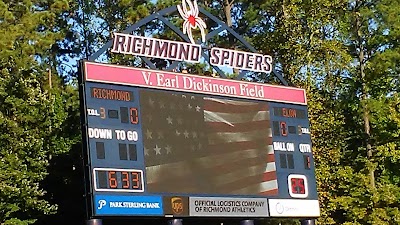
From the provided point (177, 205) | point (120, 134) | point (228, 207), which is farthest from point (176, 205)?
point (120, 134)

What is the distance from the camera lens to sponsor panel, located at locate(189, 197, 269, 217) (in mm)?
19219

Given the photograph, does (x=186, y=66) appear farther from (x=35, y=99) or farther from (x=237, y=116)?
(x=237, y=116)

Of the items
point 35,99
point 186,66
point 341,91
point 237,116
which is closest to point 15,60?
point 35,99

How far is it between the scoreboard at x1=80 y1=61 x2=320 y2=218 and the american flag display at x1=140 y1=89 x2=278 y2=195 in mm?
24

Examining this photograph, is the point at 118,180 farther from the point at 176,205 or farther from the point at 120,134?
the point at 176,205

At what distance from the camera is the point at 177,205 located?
18766mm

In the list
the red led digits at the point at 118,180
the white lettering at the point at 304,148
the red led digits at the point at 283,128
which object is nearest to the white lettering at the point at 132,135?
the red led digits at the point at 118,180

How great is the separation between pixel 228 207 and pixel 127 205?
3022mm

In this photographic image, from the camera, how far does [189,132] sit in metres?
19.5

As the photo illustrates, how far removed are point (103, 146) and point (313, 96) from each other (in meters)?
12.0

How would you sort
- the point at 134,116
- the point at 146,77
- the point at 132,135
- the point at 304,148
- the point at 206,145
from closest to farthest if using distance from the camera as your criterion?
the point at 132,135
the point at 134,116
the point at 146,77
the point at 206,145
the point at 304,148

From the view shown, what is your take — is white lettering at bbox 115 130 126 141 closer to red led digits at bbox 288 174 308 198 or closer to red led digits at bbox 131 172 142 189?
red led digits at bbox 131 172 142 189

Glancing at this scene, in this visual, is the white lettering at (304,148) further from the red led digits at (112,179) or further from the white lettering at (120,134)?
the red led digits at (112,179)

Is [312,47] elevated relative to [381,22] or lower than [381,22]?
lower
